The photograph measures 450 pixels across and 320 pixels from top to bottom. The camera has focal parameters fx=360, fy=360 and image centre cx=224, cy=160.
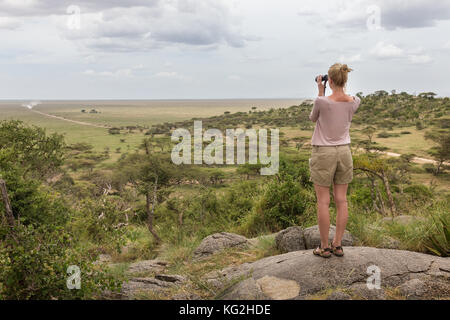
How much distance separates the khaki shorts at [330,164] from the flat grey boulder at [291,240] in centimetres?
152

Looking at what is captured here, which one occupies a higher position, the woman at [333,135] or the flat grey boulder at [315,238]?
the woman at [333,135]

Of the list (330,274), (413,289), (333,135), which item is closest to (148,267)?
(330,274)

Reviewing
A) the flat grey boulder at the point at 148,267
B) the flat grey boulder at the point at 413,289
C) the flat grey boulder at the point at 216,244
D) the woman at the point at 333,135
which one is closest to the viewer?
the flat grey boulder at the point at 413,289

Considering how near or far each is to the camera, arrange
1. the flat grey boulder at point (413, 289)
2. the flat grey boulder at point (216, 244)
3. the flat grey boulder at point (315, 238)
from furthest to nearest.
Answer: the flat grey boulder at point (216, 244)
the flat grey boulder at point (315, 238)
the flat grey boulder at point (413, 289)

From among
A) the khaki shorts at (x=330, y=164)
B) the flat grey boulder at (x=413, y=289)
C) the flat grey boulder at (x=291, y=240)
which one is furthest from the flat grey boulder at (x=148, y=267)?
the flat grey boulder at (x=413, y=289)

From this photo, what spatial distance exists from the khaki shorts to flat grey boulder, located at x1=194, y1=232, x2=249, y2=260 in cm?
251

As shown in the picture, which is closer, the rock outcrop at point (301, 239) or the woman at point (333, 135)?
the woman at point (333, 135)

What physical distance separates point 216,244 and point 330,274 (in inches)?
99.9

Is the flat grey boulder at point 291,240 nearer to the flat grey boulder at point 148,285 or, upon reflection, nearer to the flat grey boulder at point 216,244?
the flat grey boulder at point 216,244

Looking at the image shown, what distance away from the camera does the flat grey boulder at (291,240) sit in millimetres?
5203

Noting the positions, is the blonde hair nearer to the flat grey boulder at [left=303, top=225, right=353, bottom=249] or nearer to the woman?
the woman

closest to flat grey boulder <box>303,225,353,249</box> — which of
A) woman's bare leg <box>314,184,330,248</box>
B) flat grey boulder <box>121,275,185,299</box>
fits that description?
woman's bare leg <box>314,184,330,248</box>

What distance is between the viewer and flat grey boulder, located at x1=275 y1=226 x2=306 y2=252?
17.1ft
